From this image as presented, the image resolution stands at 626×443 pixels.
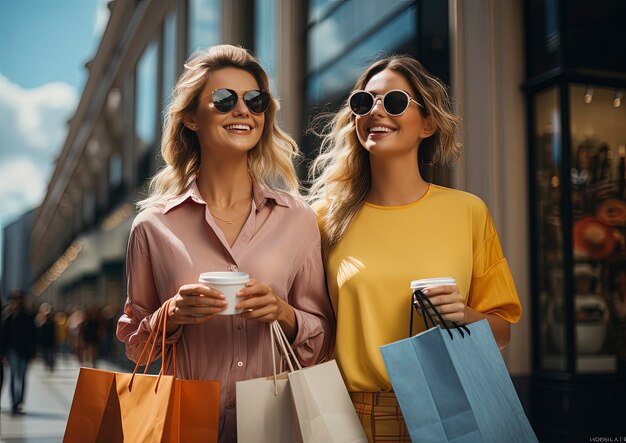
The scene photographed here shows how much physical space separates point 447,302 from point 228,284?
70 centimetres

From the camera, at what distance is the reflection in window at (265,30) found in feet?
35.0

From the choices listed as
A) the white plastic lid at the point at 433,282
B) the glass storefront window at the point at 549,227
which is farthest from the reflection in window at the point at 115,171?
the white plastic lid at the point at 433,282

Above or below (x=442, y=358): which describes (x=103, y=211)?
above

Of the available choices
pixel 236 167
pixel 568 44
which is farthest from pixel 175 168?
pixel 568 44

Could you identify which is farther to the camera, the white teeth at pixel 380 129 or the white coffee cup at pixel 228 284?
the white teeth at pixel 380 129

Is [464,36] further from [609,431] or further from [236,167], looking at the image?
[236,167]

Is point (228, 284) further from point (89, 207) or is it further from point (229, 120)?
point (89, 207)

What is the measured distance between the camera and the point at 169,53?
17.0 m

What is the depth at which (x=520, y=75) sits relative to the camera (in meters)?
7.57

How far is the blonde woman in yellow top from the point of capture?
268 cm

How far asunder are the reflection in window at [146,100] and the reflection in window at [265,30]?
6856mm

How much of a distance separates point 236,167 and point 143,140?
1737 centimetres

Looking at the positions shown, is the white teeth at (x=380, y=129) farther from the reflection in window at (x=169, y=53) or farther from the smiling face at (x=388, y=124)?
the reflection in window at (x=169, y=53)

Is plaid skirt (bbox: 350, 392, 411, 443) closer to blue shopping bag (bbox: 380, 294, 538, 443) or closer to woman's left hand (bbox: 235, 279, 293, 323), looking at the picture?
blue shopping bag (bbox: 380, 294, 538, 443)
